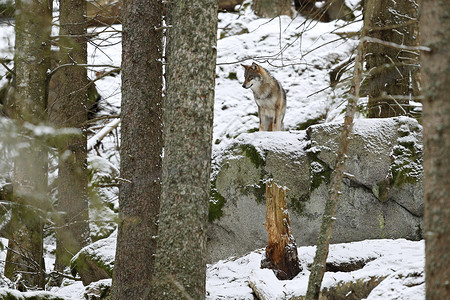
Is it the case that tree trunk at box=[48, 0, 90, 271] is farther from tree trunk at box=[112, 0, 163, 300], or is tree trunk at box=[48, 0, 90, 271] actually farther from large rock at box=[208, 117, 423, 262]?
tree trunk at box=[112, 0, 163, 300]

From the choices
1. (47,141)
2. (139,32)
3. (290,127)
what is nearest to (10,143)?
(47,141)

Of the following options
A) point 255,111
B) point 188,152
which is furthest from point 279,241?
point 255,111

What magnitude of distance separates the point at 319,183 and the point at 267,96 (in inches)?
94.6

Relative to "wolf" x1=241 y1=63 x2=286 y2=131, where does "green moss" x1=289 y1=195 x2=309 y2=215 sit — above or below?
below

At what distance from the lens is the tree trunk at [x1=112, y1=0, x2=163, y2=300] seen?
6.28 metres

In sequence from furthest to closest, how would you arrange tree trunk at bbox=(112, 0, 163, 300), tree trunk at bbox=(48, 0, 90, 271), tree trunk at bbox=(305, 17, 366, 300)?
tree trunk at bbox=(48, 0, 90, 271), tree trunk at bbox=(112, 0, 163, 300), tree trunk at bbox=(305, 17, 366, 300)

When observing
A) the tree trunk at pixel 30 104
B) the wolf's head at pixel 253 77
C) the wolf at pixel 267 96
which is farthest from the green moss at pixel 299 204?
the tree trunk at pixel 30 104

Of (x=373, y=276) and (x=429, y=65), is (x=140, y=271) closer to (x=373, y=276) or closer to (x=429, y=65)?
(x=373, y=276)

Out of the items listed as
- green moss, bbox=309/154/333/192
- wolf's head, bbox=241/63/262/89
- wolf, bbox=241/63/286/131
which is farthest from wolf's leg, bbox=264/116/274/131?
green moss, bbox=309/154/333/192

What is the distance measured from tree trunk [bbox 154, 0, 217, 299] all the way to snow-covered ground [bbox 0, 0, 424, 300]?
99 centimetres

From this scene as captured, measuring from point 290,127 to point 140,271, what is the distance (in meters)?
7.31

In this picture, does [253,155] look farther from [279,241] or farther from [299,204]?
[279,241]

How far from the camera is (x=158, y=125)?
653 centimetres

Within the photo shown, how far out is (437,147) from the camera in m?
2.88
